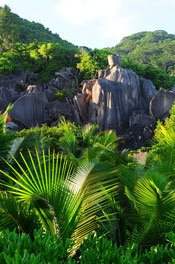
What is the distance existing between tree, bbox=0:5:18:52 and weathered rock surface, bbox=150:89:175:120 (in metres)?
31.2

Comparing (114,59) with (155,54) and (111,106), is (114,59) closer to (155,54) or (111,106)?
(111,106)

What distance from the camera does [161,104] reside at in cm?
1884

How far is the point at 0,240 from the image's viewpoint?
7.13ft

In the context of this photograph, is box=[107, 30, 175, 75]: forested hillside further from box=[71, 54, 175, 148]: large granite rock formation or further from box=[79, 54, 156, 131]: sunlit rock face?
box=[71, 54, 175, 148]: large granite rock formation

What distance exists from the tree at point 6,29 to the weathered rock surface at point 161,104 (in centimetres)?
3118

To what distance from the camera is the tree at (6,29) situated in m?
40.7

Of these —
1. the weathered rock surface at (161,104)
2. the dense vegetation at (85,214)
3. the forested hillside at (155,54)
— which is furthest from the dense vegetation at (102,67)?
the dense vegetation at (85,214)

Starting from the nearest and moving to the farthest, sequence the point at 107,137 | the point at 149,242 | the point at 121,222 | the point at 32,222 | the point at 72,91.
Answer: the point at 32,222 < the point at 149,242 < the point at 121,222 < the point at 107,137 < the point at 72,91

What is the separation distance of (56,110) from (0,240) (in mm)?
20166

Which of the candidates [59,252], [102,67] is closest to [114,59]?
[102,67]

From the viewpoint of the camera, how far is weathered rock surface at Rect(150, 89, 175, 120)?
18.5 m

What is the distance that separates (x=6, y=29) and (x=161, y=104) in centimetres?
3422

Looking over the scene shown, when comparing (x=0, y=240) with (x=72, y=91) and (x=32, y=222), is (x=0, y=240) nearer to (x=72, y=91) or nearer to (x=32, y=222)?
(x=32, y=222)

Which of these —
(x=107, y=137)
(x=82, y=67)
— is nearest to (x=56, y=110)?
(x=82, y=67)
